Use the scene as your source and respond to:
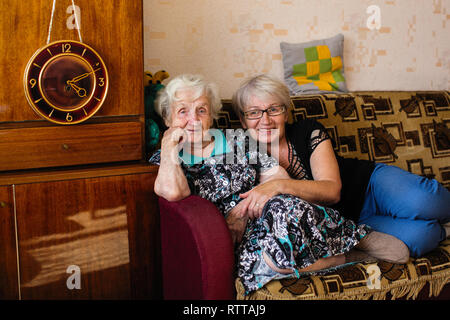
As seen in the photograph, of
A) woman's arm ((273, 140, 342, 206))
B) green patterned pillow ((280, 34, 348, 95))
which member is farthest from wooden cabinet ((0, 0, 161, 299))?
green patterned pillow ((280, 34, 348, 95))

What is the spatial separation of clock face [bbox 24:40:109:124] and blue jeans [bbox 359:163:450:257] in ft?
4.21

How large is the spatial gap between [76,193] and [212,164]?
56cm

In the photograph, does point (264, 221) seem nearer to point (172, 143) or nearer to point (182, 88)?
point (172, 143)

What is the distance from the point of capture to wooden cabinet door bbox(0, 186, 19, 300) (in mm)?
1619

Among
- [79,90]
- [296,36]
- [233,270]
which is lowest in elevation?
[233,270]

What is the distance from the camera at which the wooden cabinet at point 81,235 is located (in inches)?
65.1

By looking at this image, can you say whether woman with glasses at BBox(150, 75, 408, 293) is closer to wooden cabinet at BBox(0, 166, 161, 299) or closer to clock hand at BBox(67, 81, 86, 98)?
wooden cabinet at BBox(0, 166, 161, 299)

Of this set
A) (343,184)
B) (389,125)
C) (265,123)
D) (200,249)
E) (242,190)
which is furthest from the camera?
(389,125)

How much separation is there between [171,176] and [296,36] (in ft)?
4.76

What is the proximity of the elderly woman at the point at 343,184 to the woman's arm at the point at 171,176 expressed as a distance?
0.88ft

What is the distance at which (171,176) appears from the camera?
1.69 m

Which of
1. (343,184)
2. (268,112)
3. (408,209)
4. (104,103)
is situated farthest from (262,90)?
(408,209)
